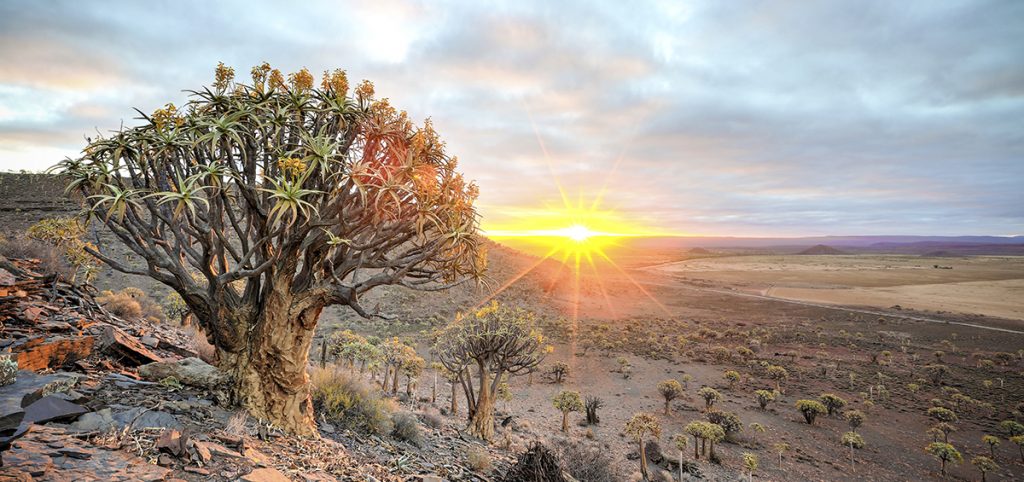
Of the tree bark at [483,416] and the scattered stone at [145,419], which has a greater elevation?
the scattered stone at [145,419]

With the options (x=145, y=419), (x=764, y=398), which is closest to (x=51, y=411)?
Answer: (x=145, y=419)

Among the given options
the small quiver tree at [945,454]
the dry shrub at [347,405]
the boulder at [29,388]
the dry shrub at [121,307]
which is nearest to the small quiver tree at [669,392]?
the small quiver tree at [945,454]

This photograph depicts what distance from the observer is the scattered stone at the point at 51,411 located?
14.2 feet

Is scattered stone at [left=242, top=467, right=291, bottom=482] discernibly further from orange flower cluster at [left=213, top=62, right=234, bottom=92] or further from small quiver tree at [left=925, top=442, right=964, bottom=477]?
small quiver tree at [left=925, top=442, right=964, bottom=477]

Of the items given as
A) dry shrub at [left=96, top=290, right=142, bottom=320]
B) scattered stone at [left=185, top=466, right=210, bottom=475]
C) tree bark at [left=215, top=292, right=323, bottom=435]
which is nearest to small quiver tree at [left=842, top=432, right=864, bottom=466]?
tree bark at [left=215, top=292, right=323, bottom=435]

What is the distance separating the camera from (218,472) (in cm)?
441

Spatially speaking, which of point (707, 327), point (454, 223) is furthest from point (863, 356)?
point (454, 223)

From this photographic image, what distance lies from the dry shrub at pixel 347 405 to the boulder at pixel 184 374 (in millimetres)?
1917

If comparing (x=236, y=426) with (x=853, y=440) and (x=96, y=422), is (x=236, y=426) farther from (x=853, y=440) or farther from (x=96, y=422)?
(x=853, y=440)

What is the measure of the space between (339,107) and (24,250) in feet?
60.7

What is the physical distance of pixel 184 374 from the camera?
716cm

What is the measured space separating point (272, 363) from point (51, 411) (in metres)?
2.66

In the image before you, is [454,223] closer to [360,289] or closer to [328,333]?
[360,289]

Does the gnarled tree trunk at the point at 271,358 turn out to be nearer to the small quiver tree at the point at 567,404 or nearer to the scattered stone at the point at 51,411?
the scattered stone at the point at 51,411
